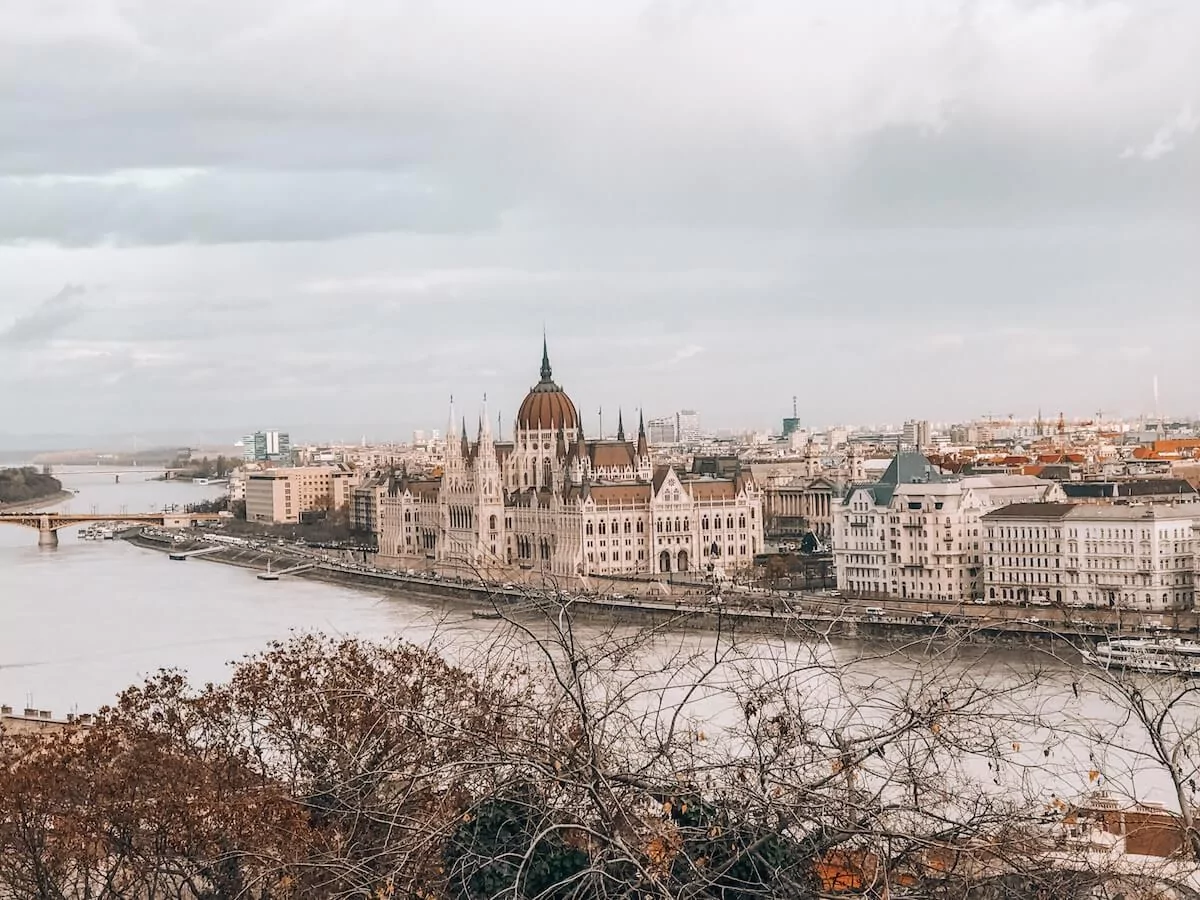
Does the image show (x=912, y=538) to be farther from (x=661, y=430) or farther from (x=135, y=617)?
(x=661, y=430)

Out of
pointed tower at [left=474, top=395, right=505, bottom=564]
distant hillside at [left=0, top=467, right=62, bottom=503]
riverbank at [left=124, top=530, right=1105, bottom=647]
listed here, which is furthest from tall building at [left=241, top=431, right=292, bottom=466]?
pointed tower at [left=474, top=395, right=505, bottom=564]

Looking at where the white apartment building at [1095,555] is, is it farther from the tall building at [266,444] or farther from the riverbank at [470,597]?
the tall building at [266,444]

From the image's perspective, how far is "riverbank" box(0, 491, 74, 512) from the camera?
260 feet

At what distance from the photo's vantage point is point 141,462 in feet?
616

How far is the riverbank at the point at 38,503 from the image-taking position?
260 feet

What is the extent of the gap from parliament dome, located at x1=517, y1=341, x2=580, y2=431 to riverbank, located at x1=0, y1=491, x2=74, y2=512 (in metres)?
40.0

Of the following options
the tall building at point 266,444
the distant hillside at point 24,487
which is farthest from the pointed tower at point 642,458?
the tall building at point 266,444

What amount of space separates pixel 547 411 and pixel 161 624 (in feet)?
59.3

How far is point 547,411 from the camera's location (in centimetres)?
4419

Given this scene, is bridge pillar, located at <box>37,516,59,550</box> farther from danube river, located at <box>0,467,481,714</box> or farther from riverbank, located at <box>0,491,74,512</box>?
riverbank, located at <box>0,491,74,512</box>

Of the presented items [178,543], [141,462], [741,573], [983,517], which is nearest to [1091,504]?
[983,517]

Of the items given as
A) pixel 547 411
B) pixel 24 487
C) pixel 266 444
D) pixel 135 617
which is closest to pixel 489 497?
pixel 547 411

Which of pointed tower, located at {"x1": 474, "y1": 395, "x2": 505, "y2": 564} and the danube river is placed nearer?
the danube river

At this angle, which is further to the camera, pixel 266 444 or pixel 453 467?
pixel 266 444
